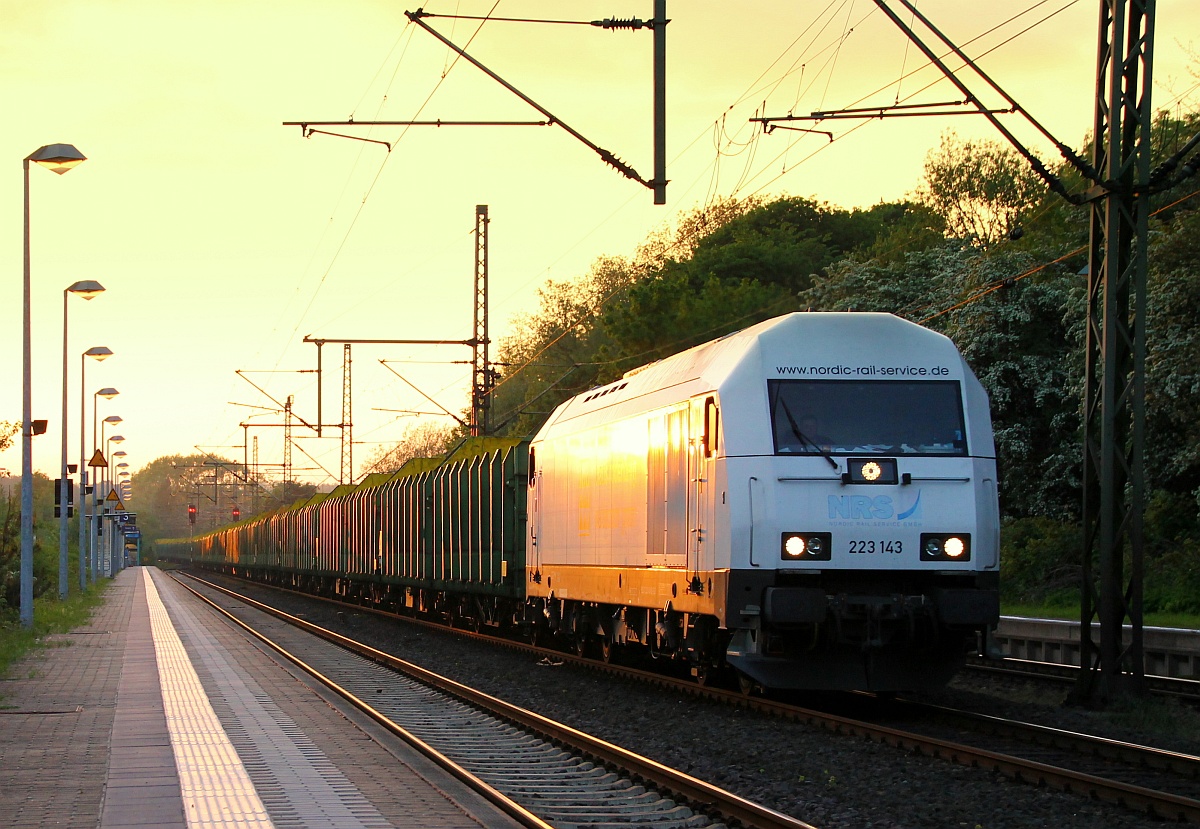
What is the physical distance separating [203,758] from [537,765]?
247 centimetres

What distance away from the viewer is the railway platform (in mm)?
8930

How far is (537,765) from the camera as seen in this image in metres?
11.6

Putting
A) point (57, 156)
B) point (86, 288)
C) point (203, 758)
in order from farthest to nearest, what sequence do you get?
point (86, 288) < point (57, 156) < point (203, 758)

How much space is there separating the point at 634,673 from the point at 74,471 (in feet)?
121

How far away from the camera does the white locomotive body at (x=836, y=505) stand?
13469mm

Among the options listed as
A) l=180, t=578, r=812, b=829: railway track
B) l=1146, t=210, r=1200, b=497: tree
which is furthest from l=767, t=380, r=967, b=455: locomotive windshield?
l=1146, t=210, r=1200, b=497: tree

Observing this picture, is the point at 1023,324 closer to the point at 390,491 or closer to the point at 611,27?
the point at 390,491

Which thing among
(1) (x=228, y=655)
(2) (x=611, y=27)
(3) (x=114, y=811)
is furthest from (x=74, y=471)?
(3) (x=114, y=811)

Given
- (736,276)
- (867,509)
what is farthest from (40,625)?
(736,276)

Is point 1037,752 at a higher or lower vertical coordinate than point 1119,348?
lower

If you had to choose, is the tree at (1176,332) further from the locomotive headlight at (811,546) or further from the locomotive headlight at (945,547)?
the locomotive headlight at (811,546)

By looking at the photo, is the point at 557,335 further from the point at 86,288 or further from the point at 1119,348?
the point at 1119,348

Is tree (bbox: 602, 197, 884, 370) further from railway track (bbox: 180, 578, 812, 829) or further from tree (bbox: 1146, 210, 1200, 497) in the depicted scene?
railway track (bbox: 180, 578, 812, 829)

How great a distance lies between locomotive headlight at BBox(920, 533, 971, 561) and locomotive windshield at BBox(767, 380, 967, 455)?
764 millimetres
